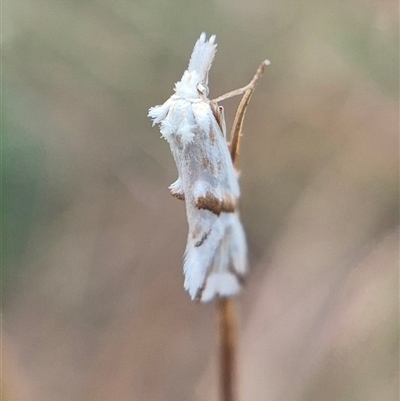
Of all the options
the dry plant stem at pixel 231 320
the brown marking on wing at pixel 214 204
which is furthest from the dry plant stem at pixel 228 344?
the brown marking on wing at pixel 214 204

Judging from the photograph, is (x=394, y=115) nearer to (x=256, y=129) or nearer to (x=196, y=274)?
(x=256, y=129)

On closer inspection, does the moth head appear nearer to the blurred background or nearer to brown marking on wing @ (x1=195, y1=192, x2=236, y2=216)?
brown marking on wing @ (x1=195, y1=192, x2=236, y2=216)

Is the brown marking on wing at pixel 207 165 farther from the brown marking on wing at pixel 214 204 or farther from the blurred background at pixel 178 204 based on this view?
the blurred background at pixel 178 204

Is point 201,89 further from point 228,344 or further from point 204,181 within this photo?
point 228,344

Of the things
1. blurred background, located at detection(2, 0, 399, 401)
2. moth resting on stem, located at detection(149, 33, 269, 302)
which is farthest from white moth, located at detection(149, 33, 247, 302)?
blurred background, located at detection(2, 0, 399, 401)

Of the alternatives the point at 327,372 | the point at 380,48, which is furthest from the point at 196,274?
the point at 380,48
